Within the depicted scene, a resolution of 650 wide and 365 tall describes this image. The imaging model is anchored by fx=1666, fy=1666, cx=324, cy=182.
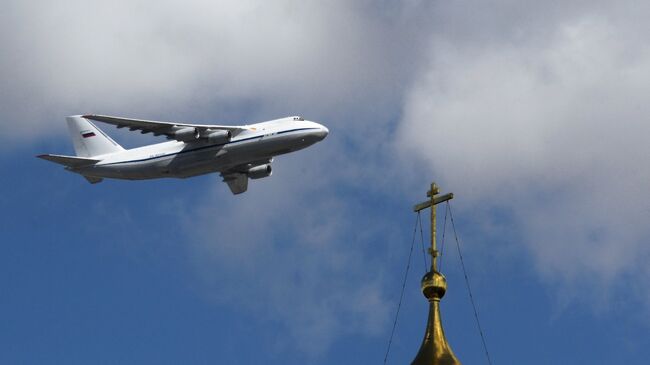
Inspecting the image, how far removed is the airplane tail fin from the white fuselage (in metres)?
5.55

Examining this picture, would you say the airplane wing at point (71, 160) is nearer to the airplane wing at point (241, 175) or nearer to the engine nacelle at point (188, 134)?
the engine nacelle at point (188, 134)

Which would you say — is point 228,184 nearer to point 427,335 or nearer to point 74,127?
point 74,127

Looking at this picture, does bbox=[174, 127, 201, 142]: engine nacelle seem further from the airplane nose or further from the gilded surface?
the gilded surface

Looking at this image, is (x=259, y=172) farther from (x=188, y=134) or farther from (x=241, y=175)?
(x=188, y=134)

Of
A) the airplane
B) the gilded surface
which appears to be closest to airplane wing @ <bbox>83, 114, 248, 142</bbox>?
the airplane

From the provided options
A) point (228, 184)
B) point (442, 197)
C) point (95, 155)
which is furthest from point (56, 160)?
point (442, 197)

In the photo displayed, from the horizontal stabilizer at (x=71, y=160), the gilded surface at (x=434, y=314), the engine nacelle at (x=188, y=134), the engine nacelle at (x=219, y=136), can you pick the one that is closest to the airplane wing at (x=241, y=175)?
the engine nacelle at (x=219, y=136)

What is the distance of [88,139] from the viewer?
394ft

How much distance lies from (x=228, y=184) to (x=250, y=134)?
1021cm

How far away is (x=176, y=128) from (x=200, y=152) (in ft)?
23.6

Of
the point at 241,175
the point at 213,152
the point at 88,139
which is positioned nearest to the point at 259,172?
the point at 241,175

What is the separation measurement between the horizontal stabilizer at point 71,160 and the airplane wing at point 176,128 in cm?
326

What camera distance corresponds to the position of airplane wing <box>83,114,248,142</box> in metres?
107

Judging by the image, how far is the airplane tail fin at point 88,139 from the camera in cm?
11650
